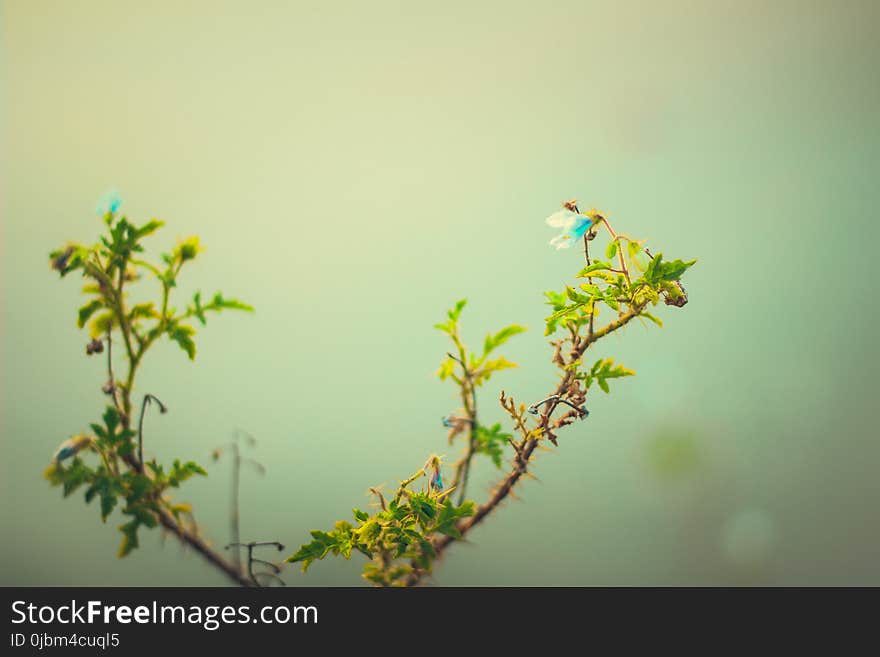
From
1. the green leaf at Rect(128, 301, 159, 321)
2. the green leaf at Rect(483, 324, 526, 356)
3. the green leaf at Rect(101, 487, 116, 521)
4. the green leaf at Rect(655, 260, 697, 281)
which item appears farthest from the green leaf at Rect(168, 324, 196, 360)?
the green leaf at Rect(655, 260, 697, 281)

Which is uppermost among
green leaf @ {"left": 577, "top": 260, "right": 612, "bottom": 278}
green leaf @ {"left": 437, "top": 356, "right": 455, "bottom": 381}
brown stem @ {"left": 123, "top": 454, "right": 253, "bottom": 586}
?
green leaf @ {"left": 577, "top": 260, "right": 612, "bottom": 278}

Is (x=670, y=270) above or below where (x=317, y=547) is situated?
above

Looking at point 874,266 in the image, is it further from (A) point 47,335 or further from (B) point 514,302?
(A) point 47,335

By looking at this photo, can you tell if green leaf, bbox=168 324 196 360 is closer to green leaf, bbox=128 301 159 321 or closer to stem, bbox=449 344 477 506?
green leaf, bbox=128 301 159 321

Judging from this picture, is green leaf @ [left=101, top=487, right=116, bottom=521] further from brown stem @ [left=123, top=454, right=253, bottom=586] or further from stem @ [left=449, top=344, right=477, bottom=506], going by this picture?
stem @ [left=449, top=344, right=477, bottom=506]

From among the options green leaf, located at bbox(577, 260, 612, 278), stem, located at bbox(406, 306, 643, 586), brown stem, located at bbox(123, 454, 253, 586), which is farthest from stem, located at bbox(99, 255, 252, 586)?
green leaf, located at bbox(577, 260, 612, 278)

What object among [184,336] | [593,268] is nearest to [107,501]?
[184,336]

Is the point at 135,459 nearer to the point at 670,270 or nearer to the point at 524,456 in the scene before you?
the point at 524,456

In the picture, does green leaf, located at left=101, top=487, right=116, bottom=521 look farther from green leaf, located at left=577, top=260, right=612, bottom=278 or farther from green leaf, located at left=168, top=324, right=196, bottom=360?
green leaf, located at left=577, top=260, right=612, bottom=278

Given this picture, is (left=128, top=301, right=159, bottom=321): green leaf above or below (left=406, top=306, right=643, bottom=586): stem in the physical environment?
above

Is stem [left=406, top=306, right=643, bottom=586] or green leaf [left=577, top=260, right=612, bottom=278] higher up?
green leaf [left=577, top=260, right=612, bottom=278]

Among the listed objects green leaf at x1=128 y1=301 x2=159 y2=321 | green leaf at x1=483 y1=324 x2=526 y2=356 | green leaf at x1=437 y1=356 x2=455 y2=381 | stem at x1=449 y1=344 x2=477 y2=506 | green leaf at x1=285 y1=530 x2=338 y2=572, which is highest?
green leaf at x1=128 y1=301 x2=159 y2=321

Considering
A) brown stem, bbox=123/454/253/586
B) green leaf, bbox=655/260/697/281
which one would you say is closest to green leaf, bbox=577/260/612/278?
green leaf, bbox=655/260/697/281

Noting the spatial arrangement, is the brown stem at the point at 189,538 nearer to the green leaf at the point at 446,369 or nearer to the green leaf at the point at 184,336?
the green leaf at the point at 184,336
